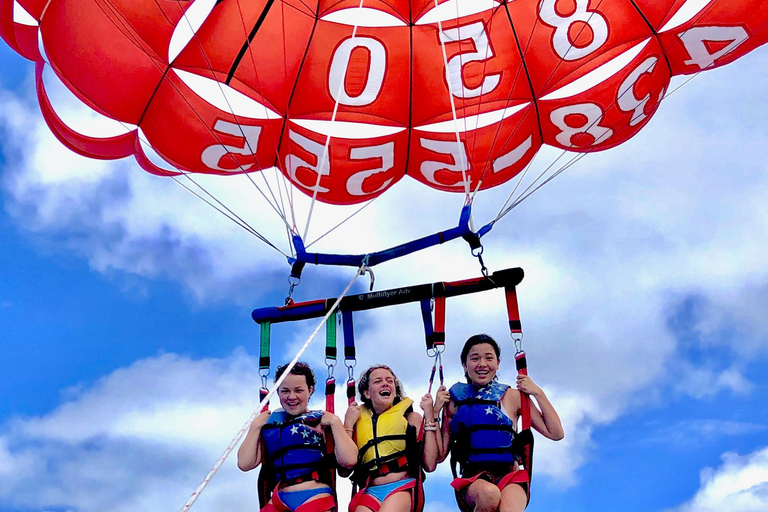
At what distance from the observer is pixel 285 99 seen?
6043 millimetres

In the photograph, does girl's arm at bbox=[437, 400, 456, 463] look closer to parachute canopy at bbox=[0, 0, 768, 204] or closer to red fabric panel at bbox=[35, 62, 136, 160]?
parachute canopy at bbox=[0, 0, 768, 204]

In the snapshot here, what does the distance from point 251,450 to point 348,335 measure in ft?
3.04

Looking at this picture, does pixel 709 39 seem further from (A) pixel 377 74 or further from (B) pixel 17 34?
(B) pixel 17 34

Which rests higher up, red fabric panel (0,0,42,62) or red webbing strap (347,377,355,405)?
red fabric panel (0,0,42,62)

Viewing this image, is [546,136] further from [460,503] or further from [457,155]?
[460,503]

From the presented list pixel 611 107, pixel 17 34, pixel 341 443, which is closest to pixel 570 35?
pixel 611 107

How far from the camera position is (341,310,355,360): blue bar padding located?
4832mm

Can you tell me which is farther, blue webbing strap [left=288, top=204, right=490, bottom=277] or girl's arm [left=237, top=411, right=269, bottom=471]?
blue webbing strap [left=288, top=204, right=490, bottom=277]

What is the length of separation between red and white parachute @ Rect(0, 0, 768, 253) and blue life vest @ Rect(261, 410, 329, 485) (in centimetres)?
199

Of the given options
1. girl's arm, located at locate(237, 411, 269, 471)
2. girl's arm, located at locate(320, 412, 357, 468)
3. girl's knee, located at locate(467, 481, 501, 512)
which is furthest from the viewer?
girl's arm, located at locate(237, 411, 269, 471)

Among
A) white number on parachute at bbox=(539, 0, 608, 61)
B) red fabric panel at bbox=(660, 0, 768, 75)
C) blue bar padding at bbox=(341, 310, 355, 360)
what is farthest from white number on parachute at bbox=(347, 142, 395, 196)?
red fabric panel at bbox=(660, 0, 768, 75)

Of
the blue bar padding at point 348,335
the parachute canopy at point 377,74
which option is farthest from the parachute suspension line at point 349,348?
the parachute canopy at point 377,74

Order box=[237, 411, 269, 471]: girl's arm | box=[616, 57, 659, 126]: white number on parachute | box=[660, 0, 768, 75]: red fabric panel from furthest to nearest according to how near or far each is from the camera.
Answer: box=[616, 57, 659, 126]: white number on parachute, box=[660, 0, 768, 75]: red fabric panel, box=[237, 411, 269, 471]: girl's arm

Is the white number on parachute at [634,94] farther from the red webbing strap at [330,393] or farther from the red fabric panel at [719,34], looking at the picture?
the red webbing strap at [330,393]
